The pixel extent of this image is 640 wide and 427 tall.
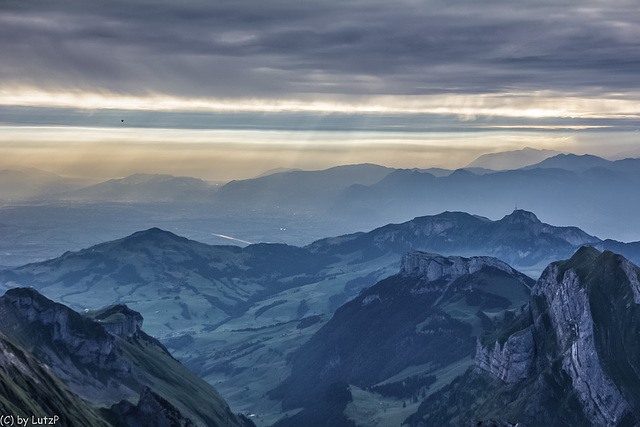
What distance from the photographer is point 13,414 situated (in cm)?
19925
